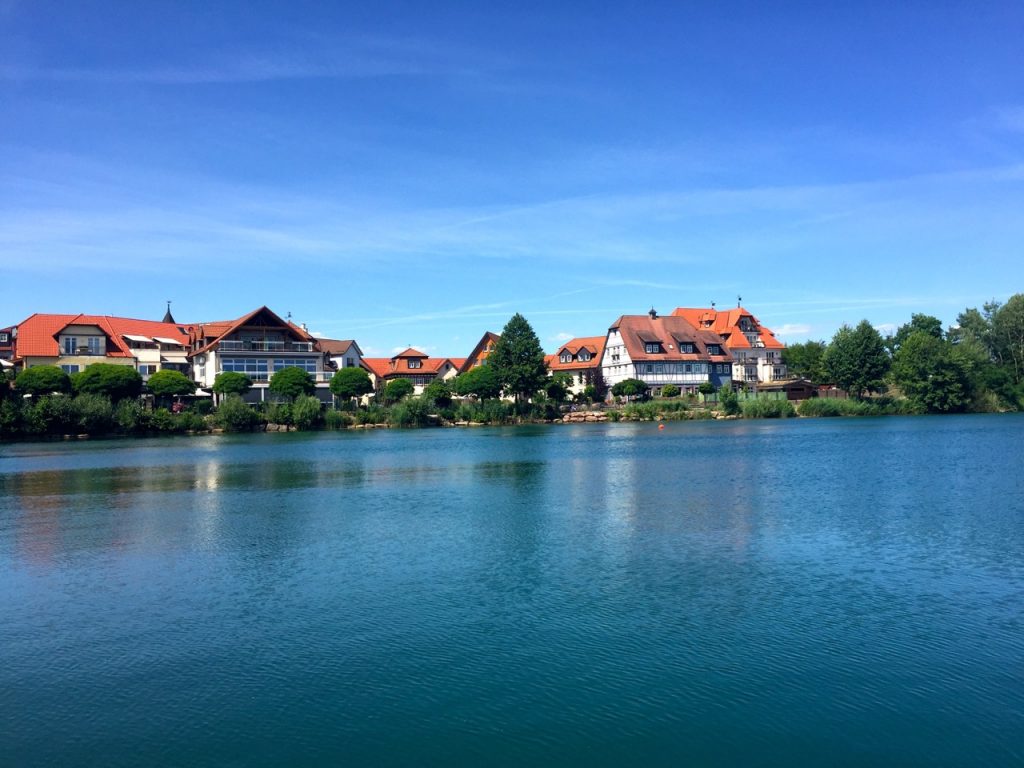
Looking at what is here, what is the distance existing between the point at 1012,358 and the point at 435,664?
308 ft

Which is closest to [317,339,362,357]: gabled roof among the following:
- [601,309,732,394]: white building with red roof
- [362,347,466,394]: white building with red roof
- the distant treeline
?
[362,347,466,394]: white building with red roof

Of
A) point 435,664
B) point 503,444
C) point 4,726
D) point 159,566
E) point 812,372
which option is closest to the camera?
point 4,726

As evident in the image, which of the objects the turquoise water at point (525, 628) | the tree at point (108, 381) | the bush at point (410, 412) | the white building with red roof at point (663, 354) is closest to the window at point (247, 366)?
the tree at point (108, 381)

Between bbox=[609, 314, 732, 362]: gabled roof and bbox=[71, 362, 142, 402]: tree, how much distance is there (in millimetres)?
48191

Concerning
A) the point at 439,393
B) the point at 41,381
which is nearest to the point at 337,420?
the point at 439,393

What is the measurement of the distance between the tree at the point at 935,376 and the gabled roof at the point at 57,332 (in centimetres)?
7246

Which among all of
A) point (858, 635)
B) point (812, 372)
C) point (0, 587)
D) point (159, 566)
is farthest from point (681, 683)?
point (812, 372)

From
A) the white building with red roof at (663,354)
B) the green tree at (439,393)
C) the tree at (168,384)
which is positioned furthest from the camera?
the white building with red roof at (663,354)

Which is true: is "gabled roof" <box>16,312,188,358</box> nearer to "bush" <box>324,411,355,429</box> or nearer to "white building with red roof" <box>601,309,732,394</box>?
"bush" <box>324,411,355,429</box>

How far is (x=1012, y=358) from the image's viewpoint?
3386 inches

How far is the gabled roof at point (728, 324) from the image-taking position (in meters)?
95.6

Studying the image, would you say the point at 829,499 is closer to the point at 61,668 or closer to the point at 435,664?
the point at 435,664

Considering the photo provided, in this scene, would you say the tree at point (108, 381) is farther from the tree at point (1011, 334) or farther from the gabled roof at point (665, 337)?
the tree at point (1011, 334)

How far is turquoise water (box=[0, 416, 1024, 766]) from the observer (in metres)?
8.36
